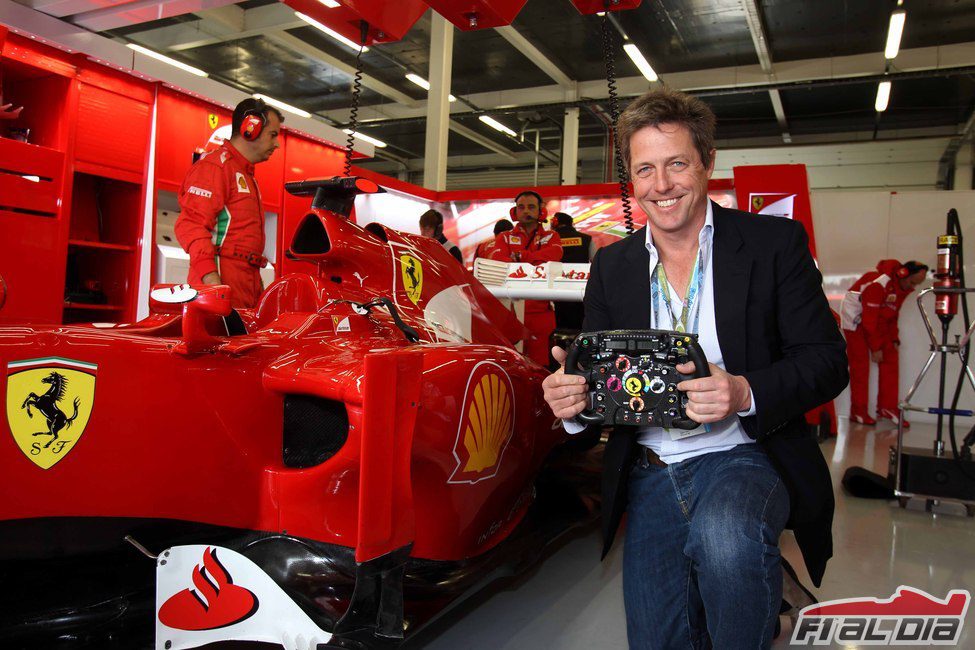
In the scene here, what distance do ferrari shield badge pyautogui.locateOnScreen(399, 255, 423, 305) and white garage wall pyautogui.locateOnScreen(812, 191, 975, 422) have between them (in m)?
7.30

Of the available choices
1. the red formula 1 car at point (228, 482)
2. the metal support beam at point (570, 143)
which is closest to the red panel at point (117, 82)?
the red formula 1 car at point (228, 482)

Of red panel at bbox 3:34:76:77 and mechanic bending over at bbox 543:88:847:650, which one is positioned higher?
red panel at bbox 3:34:76:77

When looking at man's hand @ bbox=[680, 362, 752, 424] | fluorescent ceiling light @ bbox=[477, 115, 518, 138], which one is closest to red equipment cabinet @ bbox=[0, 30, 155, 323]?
man's hand @ bbox=[680, 362, 752, 424]

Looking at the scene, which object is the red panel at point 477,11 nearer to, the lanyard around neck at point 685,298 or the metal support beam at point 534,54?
the lanyard around neck at point 685,298

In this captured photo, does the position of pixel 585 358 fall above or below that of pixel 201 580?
above

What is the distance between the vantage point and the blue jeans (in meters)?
1.31

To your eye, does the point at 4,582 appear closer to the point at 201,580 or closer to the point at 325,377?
the point at 201,580

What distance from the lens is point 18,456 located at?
1341mm

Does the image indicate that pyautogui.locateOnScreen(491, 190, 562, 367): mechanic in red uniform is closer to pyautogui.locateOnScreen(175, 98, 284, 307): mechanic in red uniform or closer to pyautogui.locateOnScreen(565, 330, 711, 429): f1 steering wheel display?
pyautogui.locateOnScreen(175, 98, 284, 307): mechanic in red uniform

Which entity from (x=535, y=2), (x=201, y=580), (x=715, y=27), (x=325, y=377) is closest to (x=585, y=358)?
(x=325, y=377)

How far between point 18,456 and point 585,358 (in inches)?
42.8

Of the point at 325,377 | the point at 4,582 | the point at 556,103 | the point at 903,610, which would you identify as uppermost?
the point at 556,103

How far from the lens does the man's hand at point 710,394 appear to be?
1326 millimetres

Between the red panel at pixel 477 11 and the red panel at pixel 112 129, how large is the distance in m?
3.84
